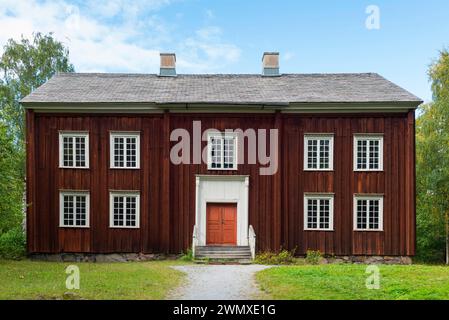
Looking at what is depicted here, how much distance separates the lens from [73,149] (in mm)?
21516

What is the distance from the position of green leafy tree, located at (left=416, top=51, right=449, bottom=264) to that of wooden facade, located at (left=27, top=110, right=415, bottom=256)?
8.25m

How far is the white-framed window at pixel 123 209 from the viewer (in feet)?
70.2

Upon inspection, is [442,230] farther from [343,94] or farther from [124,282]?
[124,282]

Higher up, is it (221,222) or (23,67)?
(23,67)

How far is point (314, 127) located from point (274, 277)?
9376 mm

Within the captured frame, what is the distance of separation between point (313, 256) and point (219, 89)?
975cm

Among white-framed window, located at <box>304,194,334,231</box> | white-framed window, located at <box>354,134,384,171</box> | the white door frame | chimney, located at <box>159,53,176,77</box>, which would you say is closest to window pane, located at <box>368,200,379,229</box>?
white-framed window, located at <box>354,134,384,171</box>

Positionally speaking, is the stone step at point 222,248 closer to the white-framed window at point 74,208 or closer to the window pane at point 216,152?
the window pane at point 216,152

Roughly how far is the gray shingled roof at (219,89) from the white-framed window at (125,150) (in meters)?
1.70

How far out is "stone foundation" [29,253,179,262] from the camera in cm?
2111

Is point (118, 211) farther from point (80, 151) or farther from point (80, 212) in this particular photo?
point (80, 151)

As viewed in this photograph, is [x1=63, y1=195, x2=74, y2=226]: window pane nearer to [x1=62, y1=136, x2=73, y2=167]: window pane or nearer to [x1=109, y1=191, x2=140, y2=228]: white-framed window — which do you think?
[x1=62, y1=136, x2=73, y2=167]: window pane

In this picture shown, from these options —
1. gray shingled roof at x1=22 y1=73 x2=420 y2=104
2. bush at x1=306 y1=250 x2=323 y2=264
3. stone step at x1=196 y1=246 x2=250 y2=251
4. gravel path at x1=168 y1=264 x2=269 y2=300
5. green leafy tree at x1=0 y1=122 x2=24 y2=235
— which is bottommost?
bush at x1=306 y1=250 x2=323 y2=264

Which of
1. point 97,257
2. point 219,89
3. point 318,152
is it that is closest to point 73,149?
point 97,257
